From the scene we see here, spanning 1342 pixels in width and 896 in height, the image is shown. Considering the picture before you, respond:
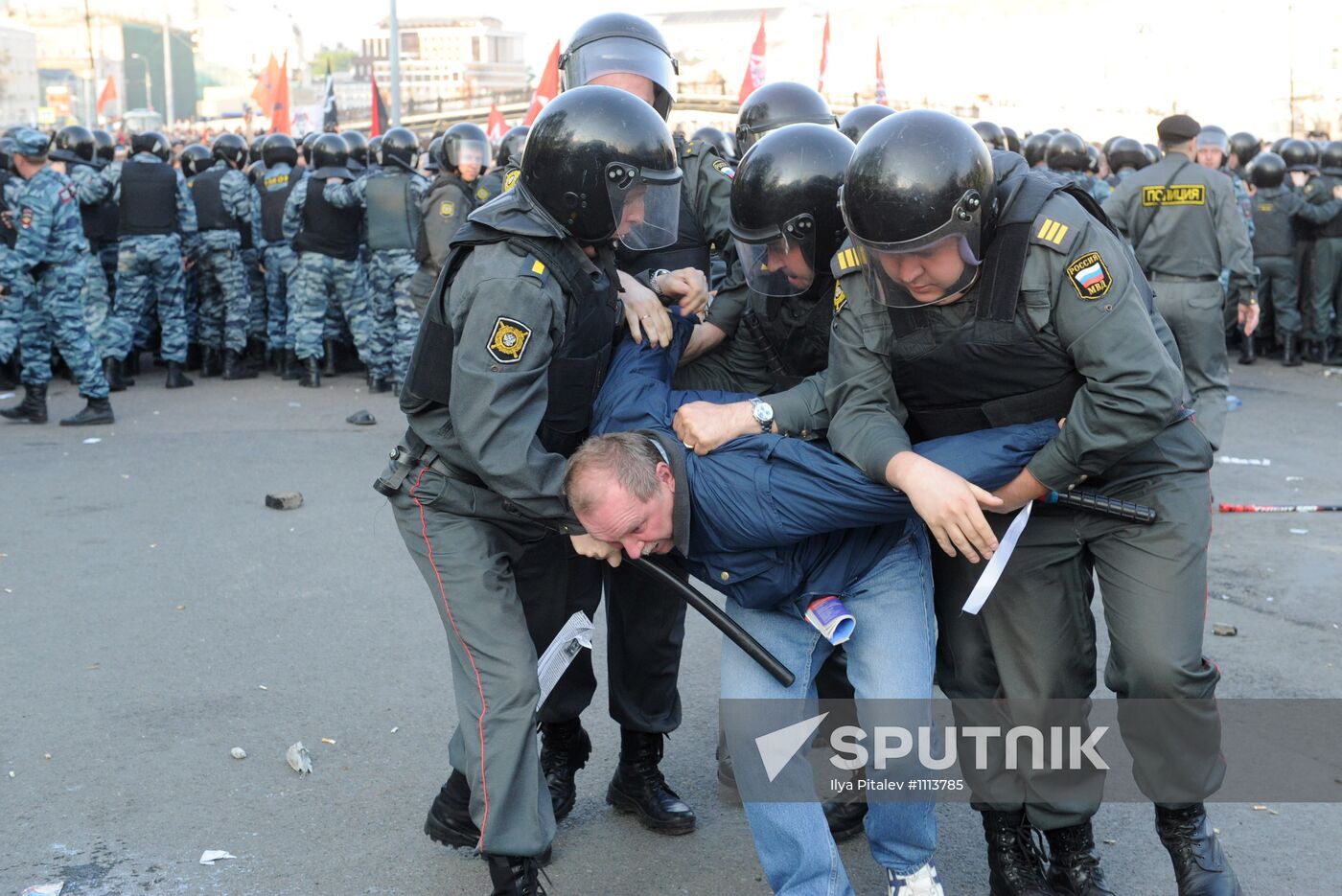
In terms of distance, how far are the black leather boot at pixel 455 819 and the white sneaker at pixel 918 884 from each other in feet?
3.52

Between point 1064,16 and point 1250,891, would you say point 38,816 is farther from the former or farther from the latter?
point 1064,16

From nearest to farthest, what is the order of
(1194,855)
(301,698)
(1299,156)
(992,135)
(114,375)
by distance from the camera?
1. (1194,855)
2. (301,698)
3. (992,135)
4. (114,375)
5. (1299,156)

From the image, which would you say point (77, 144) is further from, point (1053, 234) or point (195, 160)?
point (1053, 234)

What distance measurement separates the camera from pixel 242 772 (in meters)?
3.87

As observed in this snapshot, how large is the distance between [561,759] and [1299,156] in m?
11.9

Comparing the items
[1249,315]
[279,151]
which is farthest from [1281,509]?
[279,151]

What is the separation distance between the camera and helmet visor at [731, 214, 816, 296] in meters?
3.18

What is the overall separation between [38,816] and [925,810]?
7.92 feet

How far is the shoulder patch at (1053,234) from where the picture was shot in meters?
2.73

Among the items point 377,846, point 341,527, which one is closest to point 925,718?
point 377,846

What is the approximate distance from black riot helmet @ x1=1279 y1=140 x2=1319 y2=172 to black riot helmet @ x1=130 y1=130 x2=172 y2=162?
1057 cm

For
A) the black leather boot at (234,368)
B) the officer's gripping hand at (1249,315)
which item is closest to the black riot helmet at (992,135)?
the officer's gripping hand at (1249,315)

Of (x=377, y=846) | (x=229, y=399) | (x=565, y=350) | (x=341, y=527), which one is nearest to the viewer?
(x=565, y=350)

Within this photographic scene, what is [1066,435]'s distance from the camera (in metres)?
2.74
